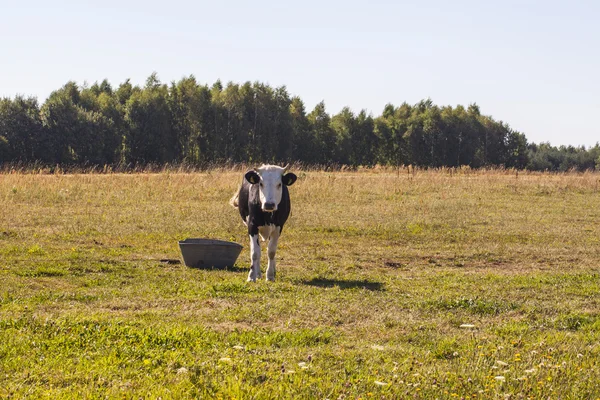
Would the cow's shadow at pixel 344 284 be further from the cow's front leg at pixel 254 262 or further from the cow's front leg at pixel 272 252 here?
the cow's front leg at pixel 254 262

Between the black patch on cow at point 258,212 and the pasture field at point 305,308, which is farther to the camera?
the black patch on cow at point 258,212

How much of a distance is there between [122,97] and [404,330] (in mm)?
73294

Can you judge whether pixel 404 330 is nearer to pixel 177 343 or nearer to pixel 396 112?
pixel 177 343

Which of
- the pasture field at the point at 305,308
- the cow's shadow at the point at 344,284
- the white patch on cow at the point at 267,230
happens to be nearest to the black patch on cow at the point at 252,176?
the white patch on cow at the point at 267,230

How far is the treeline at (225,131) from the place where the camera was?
62.3 metres

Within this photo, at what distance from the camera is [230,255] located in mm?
16781

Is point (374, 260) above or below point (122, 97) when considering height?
below

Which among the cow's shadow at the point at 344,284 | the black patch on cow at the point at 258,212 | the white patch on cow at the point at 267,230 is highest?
the black patch on cow at the point at 258,212

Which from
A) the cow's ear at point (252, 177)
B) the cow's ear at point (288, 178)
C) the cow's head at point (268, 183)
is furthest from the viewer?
the cow's ear at point (288, 178)

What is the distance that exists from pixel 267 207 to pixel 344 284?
1.96m

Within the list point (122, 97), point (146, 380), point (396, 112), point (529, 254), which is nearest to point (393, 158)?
point (396, 112)

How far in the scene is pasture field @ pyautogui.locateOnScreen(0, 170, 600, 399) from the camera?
7480 mm

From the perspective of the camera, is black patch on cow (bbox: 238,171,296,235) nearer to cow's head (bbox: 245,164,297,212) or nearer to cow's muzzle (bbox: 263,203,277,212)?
cow's head (bbox: 245,164,297,212)

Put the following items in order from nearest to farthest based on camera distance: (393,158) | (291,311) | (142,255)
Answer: (291,311) → (142,255) → (393,158)
